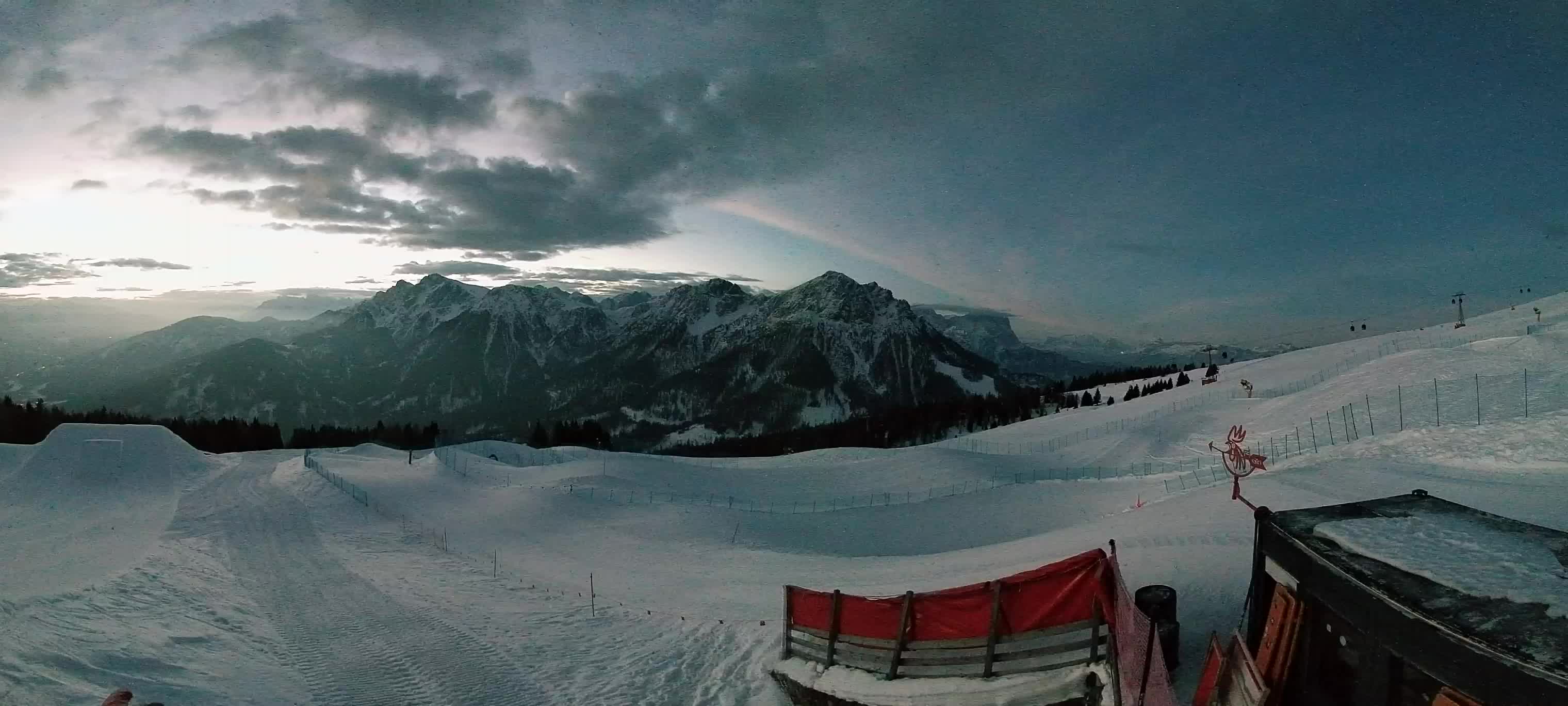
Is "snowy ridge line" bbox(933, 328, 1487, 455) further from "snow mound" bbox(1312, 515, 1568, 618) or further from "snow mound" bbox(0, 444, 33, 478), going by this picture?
"snow mound" bbox(0, 444, 33, 478)

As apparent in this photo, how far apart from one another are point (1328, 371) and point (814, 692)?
82.2m

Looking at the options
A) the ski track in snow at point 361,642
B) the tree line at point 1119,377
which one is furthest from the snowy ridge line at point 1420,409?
the tree line at point 1119,377

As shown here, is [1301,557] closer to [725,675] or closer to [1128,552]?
[1128,552]

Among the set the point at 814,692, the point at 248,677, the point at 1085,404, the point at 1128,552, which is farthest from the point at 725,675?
the point at 1085,404

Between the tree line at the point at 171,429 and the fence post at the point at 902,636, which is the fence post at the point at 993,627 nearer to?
the fence post at the point at 902,636

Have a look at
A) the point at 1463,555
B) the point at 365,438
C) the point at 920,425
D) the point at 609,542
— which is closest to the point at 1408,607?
the point at 1463,555

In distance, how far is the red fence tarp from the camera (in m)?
10.4

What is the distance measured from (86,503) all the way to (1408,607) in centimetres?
6460

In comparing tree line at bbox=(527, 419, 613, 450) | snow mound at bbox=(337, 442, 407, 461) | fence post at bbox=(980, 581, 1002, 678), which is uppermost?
fence post at bbox=(980, 581, 1002, 678)

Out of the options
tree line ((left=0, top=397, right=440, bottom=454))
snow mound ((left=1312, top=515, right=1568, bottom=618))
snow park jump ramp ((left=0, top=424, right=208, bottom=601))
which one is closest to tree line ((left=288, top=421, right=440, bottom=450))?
Answer: tree line ((left=0, top=397, right=440, bottom=454))

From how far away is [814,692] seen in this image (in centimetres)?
1284

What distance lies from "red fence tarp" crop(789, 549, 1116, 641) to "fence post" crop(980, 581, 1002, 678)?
0.07m

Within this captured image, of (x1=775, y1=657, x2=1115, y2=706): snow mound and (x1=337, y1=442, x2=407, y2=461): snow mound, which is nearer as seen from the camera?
(x1=775, y1=657, x2=1115, y2=706): snow mound

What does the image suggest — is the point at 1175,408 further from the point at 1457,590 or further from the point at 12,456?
the point at 12,456
